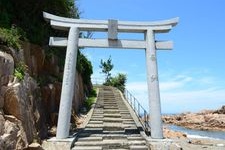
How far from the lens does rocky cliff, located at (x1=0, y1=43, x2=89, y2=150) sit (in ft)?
29.4

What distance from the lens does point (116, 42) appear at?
12.8 m

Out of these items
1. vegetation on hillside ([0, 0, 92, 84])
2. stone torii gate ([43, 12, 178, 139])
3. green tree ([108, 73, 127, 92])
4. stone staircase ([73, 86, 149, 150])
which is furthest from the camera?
green tree ([108, 73, 127, 92])

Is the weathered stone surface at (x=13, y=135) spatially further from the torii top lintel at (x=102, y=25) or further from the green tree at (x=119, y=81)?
the green tree at (x=119, y=81)

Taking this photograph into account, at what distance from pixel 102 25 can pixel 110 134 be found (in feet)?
14.4

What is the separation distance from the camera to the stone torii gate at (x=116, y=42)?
39.7 ft

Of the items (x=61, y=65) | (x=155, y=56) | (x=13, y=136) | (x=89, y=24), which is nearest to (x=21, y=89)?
(x=13, y=136)

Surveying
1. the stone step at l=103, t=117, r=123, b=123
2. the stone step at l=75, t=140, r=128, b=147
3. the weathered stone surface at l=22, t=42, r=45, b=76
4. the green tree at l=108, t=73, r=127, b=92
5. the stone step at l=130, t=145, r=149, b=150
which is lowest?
the stone step at l=130, t=145, r=149, b=150

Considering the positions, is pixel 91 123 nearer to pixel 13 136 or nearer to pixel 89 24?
pixel 89 24

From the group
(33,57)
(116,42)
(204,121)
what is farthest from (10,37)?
(204,121)

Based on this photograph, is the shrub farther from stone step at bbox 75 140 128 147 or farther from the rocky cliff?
stone step at bbox 75 140 128 147

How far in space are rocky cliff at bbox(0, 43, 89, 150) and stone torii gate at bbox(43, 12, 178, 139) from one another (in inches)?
46.1

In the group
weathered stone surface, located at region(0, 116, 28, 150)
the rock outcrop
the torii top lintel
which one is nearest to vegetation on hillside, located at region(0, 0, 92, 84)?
the torii top lintel

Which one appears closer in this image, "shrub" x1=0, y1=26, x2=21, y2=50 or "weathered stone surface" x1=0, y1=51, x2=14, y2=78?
"weathered stone surface" x1=0, y1=51, x2=14, y2=78

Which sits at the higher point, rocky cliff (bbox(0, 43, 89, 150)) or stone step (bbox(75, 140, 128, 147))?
rocky cliff (bbox(0, 43, 89, 150))
